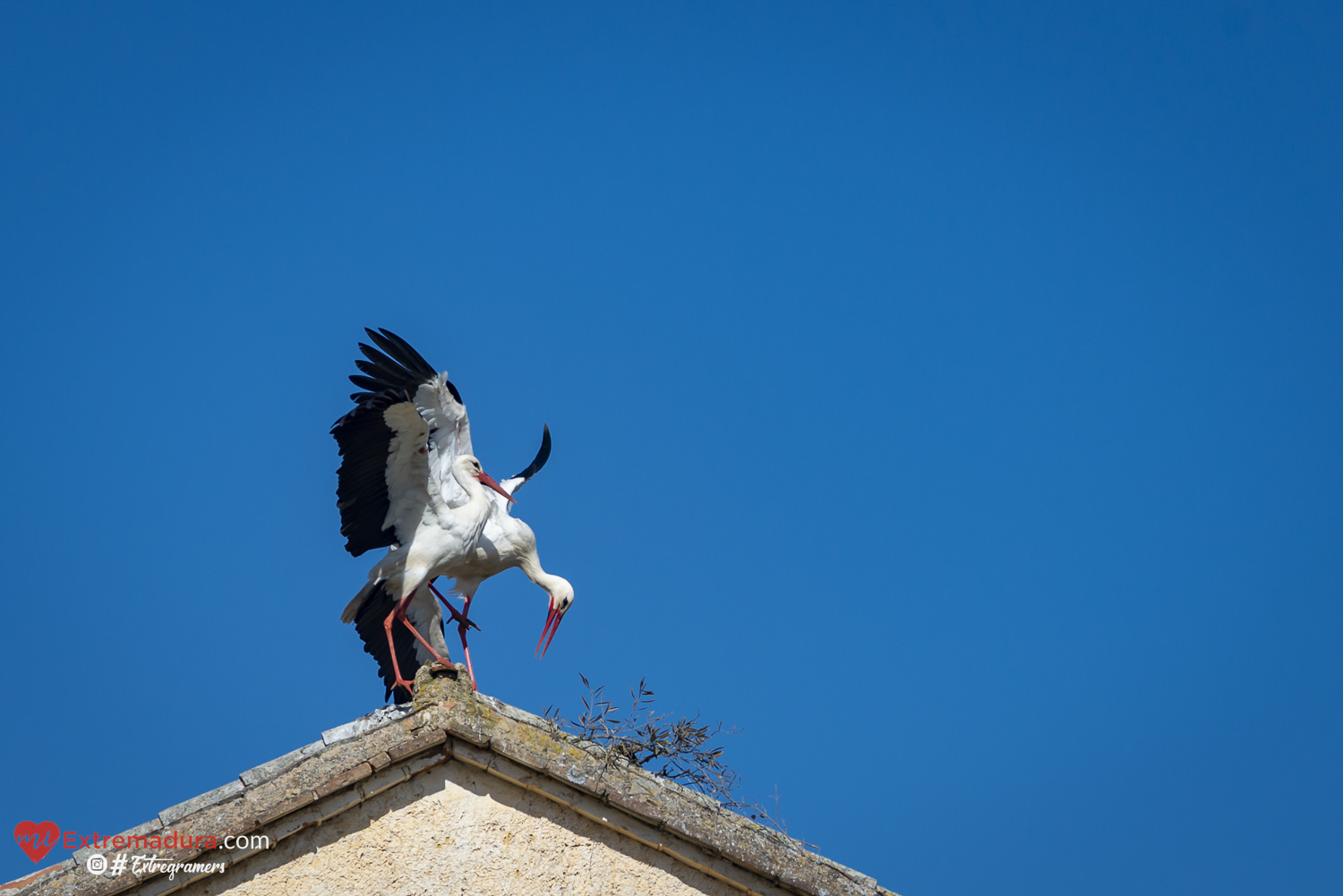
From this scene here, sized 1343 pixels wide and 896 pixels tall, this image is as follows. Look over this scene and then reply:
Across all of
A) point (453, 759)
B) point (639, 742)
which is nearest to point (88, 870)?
point (453, 759)

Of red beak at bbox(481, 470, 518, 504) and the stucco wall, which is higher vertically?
red beak at bbox(481, 470, 518, 504)

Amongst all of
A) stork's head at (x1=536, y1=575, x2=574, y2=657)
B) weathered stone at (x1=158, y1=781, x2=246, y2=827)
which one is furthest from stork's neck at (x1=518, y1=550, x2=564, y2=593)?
weathered stone at (x1=158, y1=781, x2=246, y2=827)

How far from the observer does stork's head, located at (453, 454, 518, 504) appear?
33.6 feet

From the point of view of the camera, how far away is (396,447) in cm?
995

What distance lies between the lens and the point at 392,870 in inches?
231

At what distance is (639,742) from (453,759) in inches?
37.6

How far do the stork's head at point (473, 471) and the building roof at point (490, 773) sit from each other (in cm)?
401

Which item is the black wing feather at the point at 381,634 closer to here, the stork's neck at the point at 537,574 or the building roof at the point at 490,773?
the stork's neck at the point at 537,574

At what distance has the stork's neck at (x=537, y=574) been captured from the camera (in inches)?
436

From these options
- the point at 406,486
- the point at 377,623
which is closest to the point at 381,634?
the point at 377,623

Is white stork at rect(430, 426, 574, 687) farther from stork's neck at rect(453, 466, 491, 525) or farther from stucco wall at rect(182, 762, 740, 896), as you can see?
stucco wall at rect(182, 762, 740, 896)

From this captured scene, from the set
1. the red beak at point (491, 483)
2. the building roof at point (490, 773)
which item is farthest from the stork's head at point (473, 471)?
the building roof at point (490, 773)

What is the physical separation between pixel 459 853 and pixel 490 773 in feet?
1.24

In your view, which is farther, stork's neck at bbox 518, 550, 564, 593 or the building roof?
stork's neck at bbox 518, 550, 564, 593
